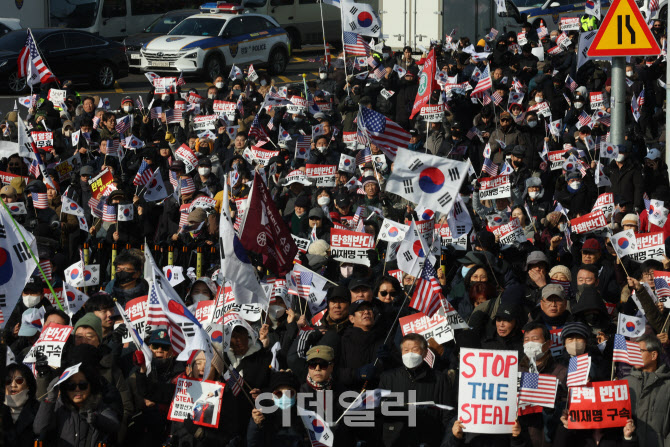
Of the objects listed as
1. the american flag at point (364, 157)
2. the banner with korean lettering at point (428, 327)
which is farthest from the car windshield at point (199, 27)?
the banner with korean lettering at point (428, 327)

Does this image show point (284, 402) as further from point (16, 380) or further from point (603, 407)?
point (603, 407)

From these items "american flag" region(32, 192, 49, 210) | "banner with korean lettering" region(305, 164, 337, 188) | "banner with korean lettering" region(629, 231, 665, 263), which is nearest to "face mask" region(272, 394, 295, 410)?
"banner with korean lettering" region(629, 231, 665, 263)

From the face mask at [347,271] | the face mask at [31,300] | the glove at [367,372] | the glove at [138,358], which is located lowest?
the face mask at [347,271]

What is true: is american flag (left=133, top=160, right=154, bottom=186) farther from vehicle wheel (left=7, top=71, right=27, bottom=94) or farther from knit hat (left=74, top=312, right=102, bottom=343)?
vehicle wheel (left=7, top=71, right=27, bottom=94)

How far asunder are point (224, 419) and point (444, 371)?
1514mm

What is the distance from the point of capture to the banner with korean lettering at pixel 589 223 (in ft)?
38.5

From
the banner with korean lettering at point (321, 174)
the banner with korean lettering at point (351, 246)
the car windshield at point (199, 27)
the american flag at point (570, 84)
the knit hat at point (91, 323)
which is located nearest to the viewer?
the knit hat at point (91, 323)

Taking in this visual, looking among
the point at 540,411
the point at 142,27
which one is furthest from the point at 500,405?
the point at 142,27

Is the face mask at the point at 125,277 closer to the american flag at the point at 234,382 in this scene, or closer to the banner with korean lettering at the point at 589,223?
the american flag at the point at 234,382

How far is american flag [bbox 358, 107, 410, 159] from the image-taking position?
13203 millimetres

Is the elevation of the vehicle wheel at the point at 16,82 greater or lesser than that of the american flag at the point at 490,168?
lesser

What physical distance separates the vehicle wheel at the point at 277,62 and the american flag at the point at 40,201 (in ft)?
53.2

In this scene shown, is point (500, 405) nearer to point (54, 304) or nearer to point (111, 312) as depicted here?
point (111, 312)

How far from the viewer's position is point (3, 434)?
7.45 m
